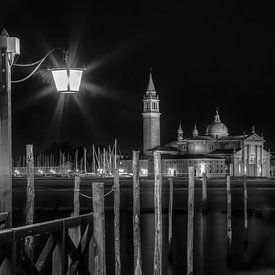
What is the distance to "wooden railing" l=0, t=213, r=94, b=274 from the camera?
548 centimetres

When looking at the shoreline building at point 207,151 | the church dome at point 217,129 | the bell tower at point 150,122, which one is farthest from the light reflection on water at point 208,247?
the church dome at point 217,129

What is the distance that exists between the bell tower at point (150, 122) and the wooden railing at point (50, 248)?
90972 millimetres

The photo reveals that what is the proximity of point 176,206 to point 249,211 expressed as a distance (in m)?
4.85

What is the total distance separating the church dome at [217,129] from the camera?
101188 mm

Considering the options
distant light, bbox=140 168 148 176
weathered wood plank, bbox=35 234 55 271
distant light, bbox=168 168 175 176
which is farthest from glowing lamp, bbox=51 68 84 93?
distant light, bbox=140 168 148 176

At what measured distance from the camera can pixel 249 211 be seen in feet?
111

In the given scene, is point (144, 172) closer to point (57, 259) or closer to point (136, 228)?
point (136, 228)

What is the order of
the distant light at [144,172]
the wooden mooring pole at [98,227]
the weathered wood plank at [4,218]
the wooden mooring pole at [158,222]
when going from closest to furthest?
the weathered wood plank at [4,218], the wooden mooring pole at [98,227], the wooden mooring pole at [158,222], the distant light at [144,172]

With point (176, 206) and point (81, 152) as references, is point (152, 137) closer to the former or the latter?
point (81, 152)

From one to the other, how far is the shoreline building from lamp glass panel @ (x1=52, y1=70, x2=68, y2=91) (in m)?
84.4

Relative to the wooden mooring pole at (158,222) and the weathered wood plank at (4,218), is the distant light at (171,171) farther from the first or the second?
the weathered wood plank at (4,218)

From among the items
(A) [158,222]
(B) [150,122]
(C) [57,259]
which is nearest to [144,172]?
(B) [150,122]

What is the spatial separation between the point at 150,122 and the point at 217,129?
10089 mm

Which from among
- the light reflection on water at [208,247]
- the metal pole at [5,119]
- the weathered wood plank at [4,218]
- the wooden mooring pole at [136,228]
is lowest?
the light reflection on water at [208,247]
